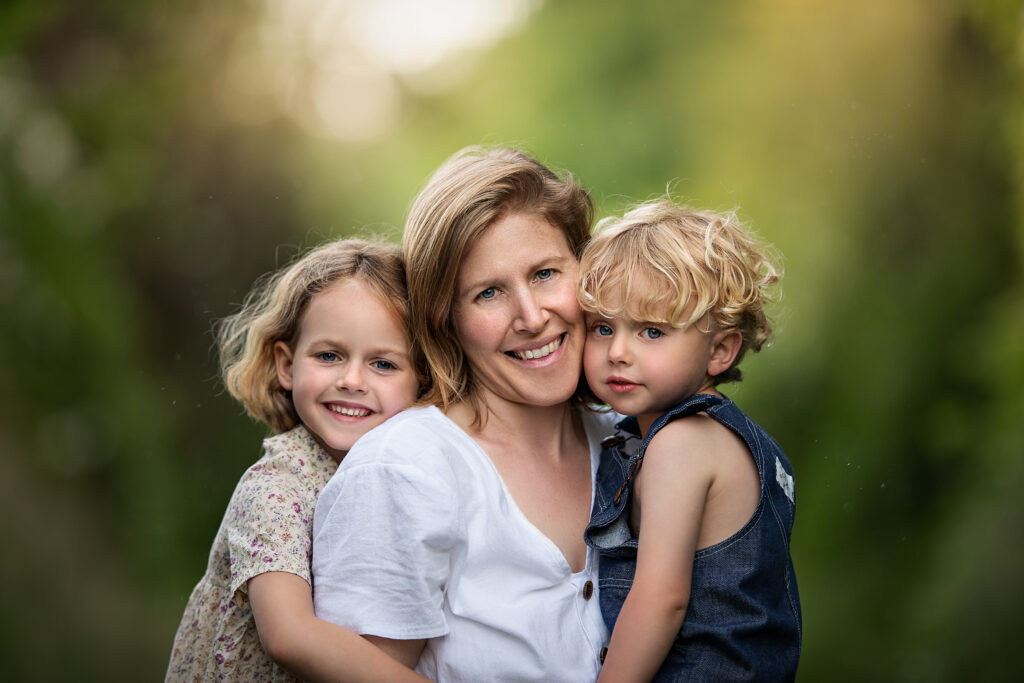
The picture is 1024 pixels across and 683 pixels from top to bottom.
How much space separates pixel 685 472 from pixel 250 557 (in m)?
0.75

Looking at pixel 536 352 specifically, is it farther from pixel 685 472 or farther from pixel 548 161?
pixel 548 161

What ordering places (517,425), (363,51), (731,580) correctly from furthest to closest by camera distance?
(363,51), (517,425), (731,580)

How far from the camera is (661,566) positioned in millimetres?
1474

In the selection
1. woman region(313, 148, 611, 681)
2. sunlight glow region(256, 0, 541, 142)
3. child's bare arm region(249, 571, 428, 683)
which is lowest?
child's bare arm region(249, 571, 428, 683)

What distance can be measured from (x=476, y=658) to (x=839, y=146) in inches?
180

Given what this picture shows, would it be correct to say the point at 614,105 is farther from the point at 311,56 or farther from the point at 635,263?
the point at 635,263

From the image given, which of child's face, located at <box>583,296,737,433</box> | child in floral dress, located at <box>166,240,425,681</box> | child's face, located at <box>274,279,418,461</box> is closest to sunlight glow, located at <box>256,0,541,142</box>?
child in floral dress, located at <box>166,240,425,681</box>

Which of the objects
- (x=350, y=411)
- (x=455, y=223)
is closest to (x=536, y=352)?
(x=455, y=223)

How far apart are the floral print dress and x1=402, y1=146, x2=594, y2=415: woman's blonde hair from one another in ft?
0.93

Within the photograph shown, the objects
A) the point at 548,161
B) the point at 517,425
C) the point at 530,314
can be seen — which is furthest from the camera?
the point at 548,161

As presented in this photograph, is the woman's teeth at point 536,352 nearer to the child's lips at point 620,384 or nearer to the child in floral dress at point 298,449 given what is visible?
the child's lips at point 620,384

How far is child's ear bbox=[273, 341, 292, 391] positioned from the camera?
196 centimetres

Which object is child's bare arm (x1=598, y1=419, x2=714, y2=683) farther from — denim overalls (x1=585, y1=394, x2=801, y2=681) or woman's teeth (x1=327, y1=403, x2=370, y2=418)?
woman's teeth (x1=327, y1=403, x2=370, y2=418)

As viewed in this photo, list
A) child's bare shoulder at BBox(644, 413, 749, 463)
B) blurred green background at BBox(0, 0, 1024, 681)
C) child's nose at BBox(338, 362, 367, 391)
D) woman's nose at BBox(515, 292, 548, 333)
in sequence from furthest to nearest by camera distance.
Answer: blurred green background at BBox(0, 0, 1024, 681) → child's nose at BBox(338, 362, 367, 391) → woman's nose at BBox(515, 292, 548, 333) → child's bare shoulder at BBox(644, 413, 749, 463)
